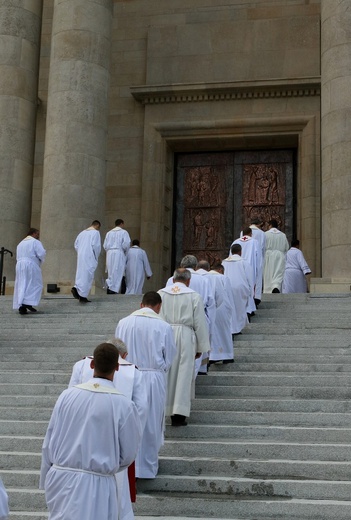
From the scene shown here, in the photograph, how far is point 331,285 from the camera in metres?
15.0

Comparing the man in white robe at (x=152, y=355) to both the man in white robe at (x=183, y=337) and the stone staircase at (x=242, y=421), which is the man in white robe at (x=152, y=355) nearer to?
the stone staircase at (x=242, y=421)

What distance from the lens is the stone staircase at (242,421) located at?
7.02 m

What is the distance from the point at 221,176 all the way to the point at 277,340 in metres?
10.5

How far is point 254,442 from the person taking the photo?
8.05m

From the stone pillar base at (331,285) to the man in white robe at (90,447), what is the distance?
9.93m

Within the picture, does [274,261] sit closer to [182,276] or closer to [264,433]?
[182,276]

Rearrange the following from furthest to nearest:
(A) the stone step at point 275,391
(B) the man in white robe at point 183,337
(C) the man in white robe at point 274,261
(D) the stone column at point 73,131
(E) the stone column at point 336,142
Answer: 1. (D) the stone column at point 73,131
2. (C) the man in white robe at point 274,261
3. (E) the stone column at point 336,142
4. (A) the stone step at point 275,391
5. (B) the man in white robe at point 183,337

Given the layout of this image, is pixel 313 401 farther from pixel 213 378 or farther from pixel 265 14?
pixel 265 14

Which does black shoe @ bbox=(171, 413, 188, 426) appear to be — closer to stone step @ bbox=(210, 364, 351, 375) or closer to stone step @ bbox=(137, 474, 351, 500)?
stone step @ bbox=(137, 474, 351, 500)

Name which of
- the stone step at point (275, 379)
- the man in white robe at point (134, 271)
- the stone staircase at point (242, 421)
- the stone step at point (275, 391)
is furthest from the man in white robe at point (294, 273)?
the stone step at point (275, 391)

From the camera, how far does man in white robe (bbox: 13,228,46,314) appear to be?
14.2m

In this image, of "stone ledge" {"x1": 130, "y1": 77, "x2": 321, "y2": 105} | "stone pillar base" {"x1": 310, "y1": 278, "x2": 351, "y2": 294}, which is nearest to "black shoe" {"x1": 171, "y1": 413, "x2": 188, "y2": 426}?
"stone pillar base" {"x1": 310, "y1": 278, "x2": 351, "y2": 294}

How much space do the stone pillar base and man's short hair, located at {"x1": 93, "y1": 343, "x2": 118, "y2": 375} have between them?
988cm

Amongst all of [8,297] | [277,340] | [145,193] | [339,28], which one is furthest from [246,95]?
[277,340]
